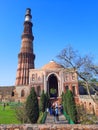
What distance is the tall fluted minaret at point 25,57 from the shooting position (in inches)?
1791

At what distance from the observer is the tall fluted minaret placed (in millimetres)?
45503

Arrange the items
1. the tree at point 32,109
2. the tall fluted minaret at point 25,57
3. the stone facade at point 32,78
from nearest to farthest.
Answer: the tree at point 32,109
the stone facade at point 32,78
the tall fluted minaret at point 25,57

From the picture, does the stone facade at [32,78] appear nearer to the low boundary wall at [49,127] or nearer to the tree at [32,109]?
the tree at [32,109]

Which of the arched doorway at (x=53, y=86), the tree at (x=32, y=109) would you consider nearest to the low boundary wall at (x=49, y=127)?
the tree at (x=32, y=109)

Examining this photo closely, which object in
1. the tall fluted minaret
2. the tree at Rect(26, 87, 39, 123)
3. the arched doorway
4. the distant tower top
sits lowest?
the tree at Rect(26, 87, 39, 123)

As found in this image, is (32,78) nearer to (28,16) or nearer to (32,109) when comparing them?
(28,16)

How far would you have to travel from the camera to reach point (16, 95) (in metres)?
40.3

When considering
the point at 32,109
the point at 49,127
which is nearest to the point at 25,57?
the point at 32,109

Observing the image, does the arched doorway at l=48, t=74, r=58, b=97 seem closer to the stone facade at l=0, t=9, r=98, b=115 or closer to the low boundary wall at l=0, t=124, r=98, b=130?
the stone facade at l=0, t=9, r=98, b=115

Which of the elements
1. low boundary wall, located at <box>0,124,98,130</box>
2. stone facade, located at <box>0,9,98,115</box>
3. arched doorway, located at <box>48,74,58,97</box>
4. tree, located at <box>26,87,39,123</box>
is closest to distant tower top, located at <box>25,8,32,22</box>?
stone facade, located at <box>0,9,98,115</box>

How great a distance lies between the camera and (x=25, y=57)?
46906mm

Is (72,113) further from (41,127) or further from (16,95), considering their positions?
(16,95)

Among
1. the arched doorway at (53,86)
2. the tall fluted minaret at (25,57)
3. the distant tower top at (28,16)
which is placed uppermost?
the distant tower top at (28,16)

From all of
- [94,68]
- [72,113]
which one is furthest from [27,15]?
[72,113]
